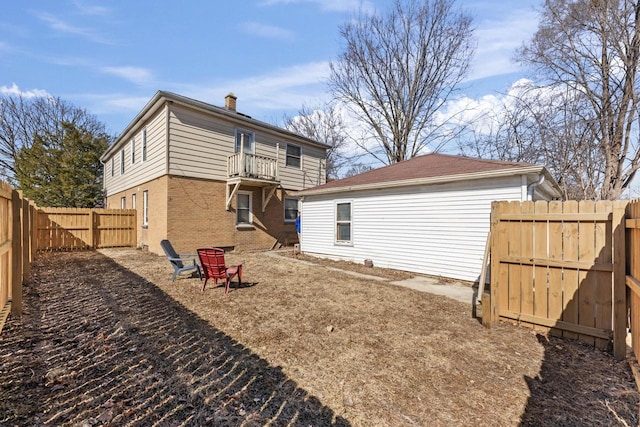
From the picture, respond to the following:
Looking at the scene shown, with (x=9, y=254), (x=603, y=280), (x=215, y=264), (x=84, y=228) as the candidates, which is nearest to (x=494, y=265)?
(x=603, y=280)

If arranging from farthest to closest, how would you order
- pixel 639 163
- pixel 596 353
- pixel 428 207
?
1. pixel 639 163
2. pixel 428 207
3. pixel 596 353

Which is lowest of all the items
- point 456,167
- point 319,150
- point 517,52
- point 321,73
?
point 456,167

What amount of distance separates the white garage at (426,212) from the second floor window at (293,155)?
4678 millimetres

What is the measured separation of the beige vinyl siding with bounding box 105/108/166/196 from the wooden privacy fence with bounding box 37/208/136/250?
199 cm

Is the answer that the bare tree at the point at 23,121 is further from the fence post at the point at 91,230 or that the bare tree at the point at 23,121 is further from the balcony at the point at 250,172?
the balcony at the point at 250,172

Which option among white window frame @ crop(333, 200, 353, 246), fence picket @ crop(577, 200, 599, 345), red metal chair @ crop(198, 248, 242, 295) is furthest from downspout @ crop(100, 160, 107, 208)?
fence picket @ crop(577, 200, 599, 345)

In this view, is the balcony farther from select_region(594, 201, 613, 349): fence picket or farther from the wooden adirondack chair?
select_region(594, 201, 613, 349): fence picket

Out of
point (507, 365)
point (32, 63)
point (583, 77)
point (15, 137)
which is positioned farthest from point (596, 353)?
point (15, 137)

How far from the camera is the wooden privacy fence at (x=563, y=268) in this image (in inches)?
151

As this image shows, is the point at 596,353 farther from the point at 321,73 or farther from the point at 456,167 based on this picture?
the point at 321,73

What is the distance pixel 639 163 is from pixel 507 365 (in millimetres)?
13817

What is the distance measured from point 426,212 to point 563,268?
182 inches

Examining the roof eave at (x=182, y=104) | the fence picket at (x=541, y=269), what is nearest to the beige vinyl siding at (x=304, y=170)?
the roof eave at (x=182, y=104)

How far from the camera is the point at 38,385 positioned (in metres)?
2.77
